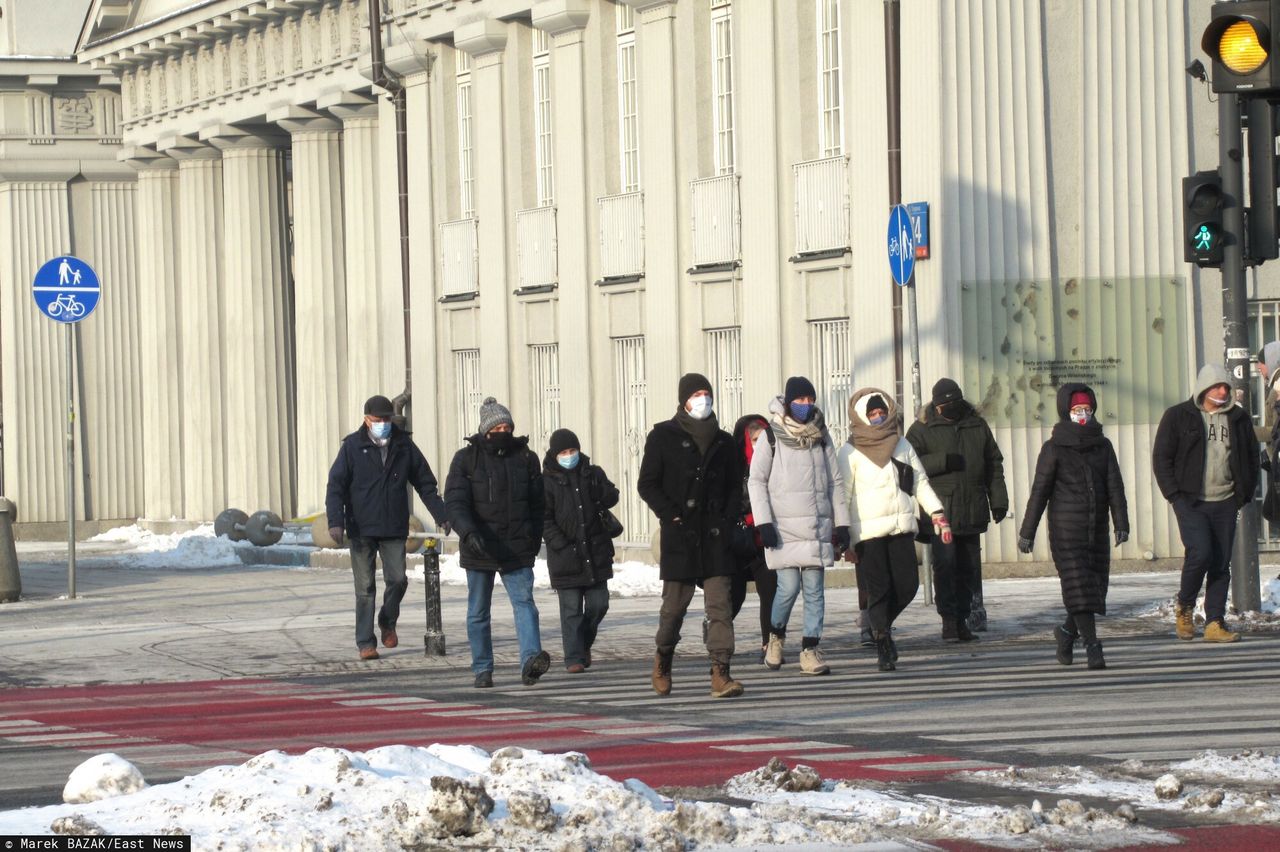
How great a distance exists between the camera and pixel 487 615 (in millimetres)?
15781

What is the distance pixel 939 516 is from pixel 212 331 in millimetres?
29433

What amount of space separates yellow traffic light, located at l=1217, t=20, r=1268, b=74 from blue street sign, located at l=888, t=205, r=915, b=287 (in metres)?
7.81

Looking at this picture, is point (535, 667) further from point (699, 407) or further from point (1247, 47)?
point (1247, 47)

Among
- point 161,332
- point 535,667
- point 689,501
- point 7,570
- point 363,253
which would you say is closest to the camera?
point 689,501

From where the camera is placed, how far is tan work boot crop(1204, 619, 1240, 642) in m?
16.9

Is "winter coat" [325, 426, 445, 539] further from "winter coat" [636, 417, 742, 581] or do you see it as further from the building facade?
the building facade

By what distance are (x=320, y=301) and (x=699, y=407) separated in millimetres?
26239

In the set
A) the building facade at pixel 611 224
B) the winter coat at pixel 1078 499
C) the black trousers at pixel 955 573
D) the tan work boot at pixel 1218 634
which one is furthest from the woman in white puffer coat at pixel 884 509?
the building facade at pixel 611 224

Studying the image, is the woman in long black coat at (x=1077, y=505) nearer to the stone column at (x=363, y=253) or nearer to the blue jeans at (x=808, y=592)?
the blue jeans at (x=808, y=592)

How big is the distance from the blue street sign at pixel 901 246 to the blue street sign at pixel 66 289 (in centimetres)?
846

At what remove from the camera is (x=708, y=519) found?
14562 mm

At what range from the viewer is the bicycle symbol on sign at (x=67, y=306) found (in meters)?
24.8

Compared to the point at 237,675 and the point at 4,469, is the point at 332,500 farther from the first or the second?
the point at 4,469

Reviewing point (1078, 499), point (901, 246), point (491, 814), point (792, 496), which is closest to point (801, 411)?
point (792, 496)
